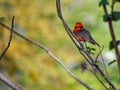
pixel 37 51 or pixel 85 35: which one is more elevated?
pixel 85 35

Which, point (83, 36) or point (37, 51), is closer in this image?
point (83, 36)

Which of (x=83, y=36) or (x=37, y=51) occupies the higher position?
(x=83, y=36)

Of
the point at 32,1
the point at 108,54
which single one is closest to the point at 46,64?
the point at 32,1

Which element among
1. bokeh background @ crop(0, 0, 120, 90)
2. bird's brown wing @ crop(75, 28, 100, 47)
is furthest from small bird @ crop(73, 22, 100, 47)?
bokeh background @ crop(0, 0, 120, 90)

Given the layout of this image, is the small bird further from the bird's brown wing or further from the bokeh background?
the bokeh background

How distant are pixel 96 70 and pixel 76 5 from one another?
1146 centimetres

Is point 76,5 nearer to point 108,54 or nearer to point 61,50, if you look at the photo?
point 108,54

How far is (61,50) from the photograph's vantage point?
423 inches

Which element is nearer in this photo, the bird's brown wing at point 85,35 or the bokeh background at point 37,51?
the bird's brown wing at point 85,35

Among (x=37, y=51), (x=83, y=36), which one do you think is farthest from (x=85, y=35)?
(x=37, y=51)

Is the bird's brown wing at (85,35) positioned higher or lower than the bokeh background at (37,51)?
higher

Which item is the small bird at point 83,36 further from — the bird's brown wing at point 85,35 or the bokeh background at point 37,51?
the bokeh background at point 37,51

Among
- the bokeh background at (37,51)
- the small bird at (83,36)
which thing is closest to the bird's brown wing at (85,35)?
the small bird at (83,36)

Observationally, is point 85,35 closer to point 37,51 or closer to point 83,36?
point 83,36
